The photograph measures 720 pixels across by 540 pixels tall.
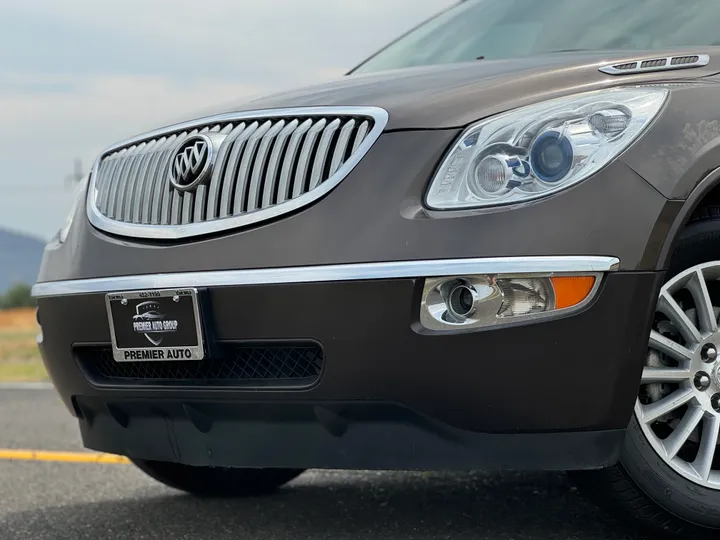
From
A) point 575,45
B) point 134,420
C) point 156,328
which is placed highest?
point 575,45

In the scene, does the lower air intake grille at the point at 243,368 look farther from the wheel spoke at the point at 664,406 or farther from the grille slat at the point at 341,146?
the wheel spoke at the point at 664,406

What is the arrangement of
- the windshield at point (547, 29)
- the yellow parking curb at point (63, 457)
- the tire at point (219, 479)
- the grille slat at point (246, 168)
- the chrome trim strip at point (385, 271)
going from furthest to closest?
the yellow parking curb at point (63, 457), the tire at point (219, 479), the windshield at point (547, 29), the grille slat at point (246, 168), the chrome trim strip at point (385, 271)

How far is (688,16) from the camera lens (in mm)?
3525

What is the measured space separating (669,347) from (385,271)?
791 mm

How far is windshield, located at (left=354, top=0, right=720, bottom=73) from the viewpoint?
351 cm

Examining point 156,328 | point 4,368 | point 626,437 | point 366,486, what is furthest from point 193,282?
point 4,368

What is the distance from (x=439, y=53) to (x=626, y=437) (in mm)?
1891

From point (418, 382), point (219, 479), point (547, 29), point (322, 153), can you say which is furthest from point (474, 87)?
point (219, 479)

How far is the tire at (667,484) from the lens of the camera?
Result: 2.80 m

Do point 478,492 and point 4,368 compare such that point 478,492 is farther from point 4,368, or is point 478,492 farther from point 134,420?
point 4,368

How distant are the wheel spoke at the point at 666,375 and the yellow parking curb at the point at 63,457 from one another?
285 centimetres

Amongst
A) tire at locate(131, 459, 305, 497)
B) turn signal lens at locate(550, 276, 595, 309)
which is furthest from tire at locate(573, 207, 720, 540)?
tire at locate(131, 459, 305, 497)

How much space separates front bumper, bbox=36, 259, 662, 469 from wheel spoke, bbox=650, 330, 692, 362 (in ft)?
0.67

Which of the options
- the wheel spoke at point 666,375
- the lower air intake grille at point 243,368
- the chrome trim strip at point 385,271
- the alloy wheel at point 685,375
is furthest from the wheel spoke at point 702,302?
the lower air intake grille at point 243,368
